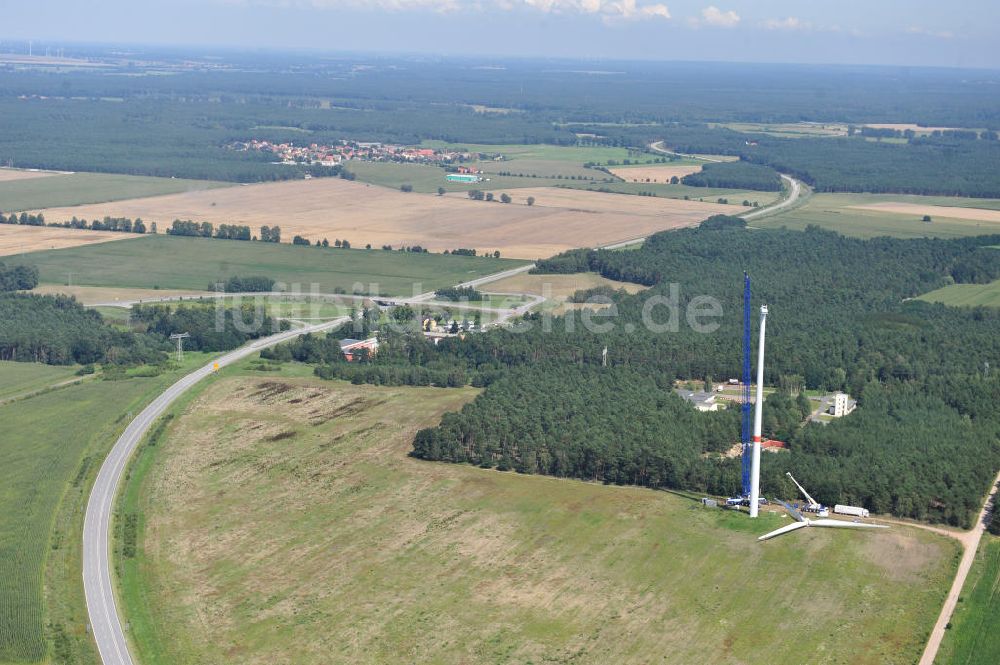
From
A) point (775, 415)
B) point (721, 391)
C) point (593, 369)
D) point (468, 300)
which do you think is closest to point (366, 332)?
point (468, 300)

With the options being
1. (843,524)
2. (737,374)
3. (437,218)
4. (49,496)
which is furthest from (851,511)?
(437,218)

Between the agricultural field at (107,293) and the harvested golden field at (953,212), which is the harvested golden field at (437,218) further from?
the agricultural field at (107,293)

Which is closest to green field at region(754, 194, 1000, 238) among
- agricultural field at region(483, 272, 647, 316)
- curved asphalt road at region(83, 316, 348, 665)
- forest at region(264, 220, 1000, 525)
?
forest at region(264, 220, 1000, 525)

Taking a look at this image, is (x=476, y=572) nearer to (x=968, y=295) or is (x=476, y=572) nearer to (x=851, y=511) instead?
(x=851, y=511)

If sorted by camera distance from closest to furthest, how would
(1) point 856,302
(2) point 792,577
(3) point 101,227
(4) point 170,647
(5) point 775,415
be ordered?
(4) point 170,647 → (2) point 792,577 → (5) point 775,415 → (1) point 856,302 → (3) point 101,227

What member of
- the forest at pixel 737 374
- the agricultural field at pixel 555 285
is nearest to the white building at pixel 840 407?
the forest at pixel 737 374

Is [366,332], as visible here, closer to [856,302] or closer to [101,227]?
[856,302]
